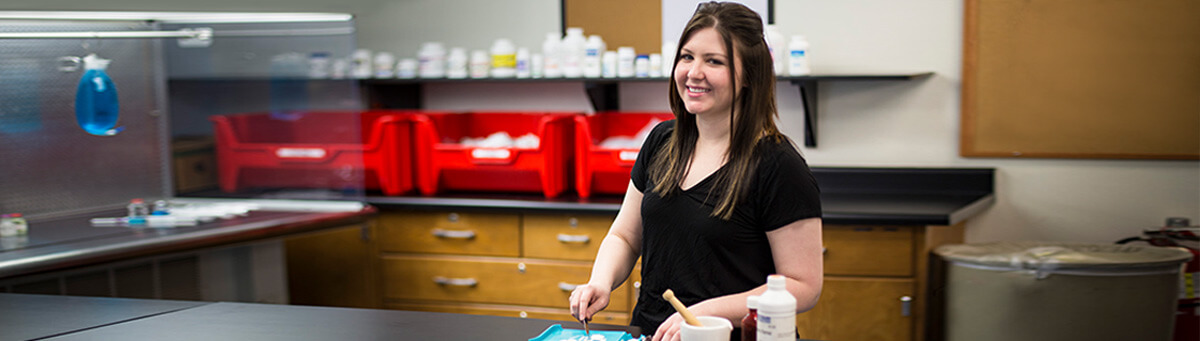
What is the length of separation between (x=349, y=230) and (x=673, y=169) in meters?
1.87

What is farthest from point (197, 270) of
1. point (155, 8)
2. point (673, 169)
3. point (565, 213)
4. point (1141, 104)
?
point (1141, 104)

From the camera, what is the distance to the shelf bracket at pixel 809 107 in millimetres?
3266

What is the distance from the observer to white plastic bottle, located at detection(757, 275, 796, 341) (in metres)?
1.15

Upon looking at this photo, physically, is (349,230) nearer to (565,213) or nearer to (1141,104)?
(565,213)

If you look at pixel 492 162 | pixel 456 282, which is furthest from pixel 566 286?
pixel 492 162

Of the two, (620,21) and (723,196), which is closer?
(723,196)

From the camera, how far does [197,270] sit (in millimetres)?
2727

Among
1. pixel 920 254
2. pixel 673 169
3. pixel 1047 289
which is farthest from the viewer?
pixel 920 254

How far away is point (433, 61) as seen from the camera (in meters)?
3.60

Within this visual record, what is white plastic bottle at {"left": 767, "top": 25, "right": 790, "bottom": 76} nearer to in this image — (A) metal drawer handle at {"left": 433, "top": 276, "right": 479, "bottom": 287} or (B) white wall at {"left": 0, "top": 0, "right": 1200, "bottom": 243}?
(B) white wall at {"left": 0, "top": 0, "right": 1200, "bottom": 243}

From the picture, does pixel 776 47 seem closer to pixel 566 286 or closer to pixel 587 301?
pixel 566 286

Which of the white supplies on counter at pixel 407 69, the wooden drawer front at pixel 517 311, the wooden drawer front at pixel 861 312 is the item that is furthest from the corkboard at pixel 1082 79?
the white supplies on counter at pixel 407 69

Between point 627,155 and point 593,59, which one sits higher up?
point 593,59

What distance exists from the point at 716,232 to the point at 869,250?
1.46 metres
